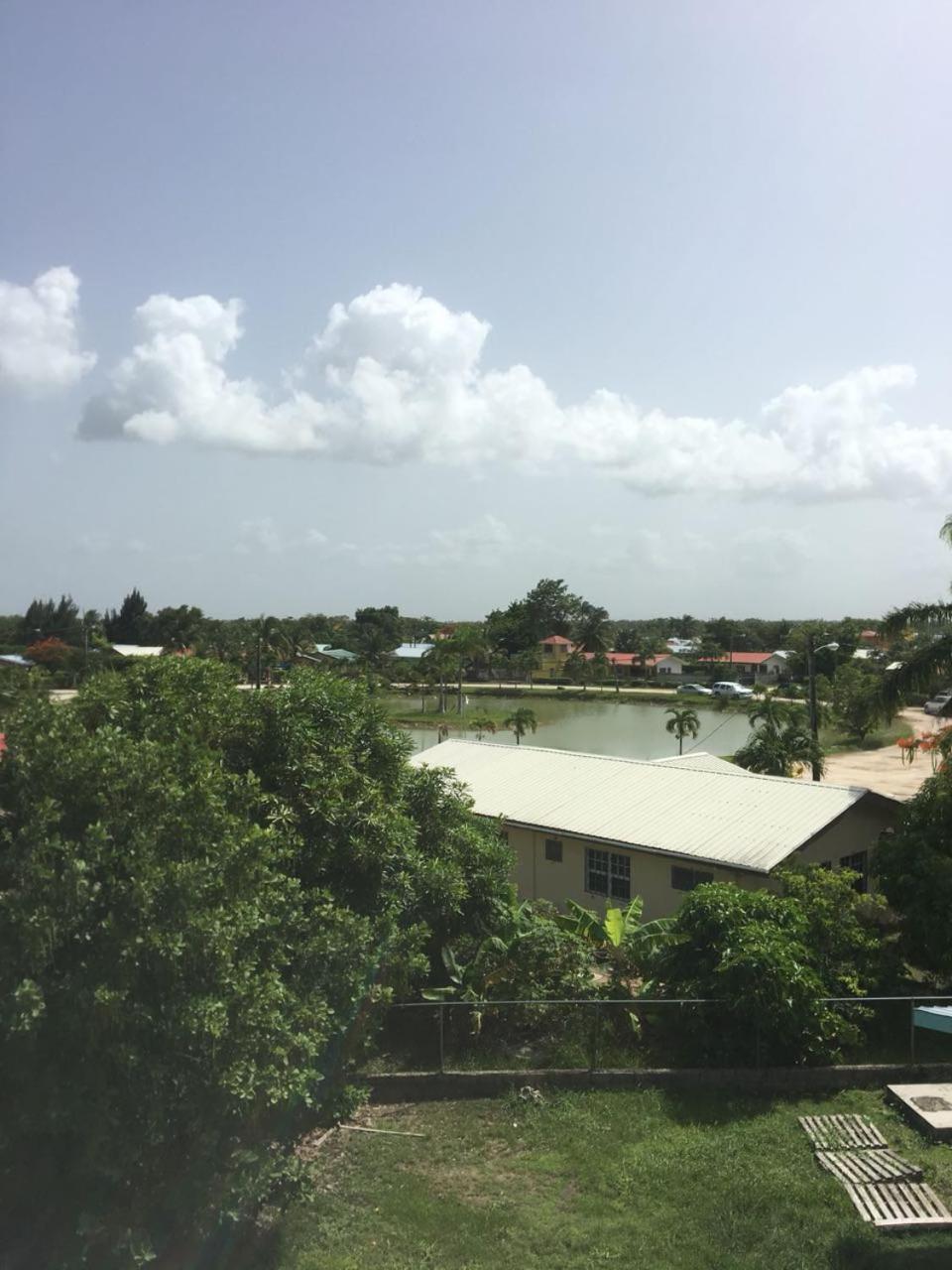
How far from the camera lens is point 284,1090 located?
24.9 feet

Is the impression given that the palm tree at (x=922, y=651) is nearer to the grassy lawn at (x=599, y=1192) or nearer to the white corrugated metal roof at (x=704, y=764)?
the white corrugated metal roof at (x=704, y=764)

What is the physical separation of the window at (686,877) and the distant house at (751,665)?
77.0m

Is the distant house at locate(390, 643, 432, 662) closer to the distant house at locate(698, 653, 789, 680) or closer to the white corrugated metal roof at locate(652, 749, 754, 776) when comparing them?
the distant house at locate(698, 653, 789, 680)

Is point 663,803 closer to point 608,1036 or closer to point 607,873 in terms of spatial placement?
point 607,873

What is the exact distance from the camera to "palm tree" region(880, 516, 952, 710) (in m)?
17.8

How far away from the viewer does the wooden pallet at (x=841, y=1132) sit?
9578 mm

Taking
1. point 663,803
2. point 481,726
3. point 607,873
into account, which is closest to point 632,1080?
point 607,873

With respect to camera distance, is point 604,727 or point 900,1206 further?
point 604,727

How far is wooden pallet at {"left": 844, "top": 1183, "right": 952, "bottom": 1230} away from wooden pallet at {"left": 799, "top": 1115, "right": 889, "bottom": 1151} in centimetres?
85

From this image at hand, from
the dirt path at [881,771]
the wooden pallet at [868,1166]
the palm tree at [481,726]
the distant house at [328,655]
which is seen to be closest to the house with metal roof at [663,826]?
the wooden pallet at [868,1166]

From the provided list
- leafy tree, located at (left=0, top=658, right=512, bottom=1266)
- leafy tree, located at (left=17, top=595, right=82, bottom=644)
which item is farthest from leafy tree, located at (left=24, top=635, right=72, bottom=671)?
leafy tree, located at (left=0, top=658, right=512, bottom=1266)

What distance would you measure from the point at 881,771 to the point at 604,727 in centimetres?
2088

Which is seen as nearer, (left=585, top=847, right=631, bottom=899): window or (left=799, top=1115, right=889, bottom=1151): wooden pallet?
(left=799, top=1115, right=889, bottom=1151): wooden pallet

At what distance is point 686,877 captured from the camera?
54.5 ft
